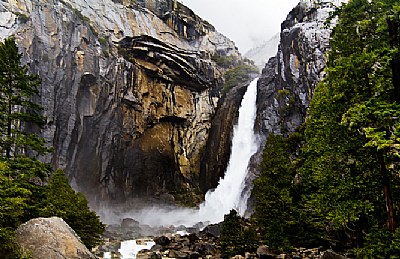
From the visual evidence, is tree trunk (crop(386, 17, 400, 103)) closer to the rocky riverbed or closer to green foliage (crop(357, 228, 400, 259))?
green foliage (crop(357, 228, 400, 259))

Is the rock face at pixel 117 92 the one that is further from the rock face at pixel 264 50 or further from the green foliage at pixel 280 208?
the rock face at pixel 264 50

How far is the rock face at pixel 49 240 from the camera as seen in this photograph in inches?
411

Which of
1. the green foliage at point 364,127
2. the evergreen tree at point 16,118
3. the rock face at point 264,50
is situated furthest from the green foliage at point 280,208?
the rock face at point 264,50

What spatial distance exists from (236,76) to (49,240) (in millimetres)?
47536

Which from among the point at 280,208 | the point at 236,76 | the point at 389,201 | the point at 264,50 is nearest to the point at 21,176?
the point at 389,201

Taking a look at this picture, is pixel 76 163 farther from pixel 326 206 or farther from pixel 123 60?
pixel 326 206

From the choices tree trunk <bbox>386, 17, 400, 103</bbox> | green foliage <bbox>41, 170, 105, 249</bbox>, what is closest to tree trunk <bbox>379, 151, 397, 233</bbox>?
tree trunk <bbox>386, 17, 400, 103</bbox>

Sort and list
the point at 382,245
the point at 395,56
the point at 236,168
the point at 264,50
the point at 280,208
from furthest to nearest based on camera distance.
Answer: the point at 264,50 < the point at 236,168 < the point at 280,208 < the point at 395,56 < the point at 382,245

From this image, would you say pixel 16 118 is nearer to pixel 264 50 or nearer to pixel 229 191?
pixel 229 191

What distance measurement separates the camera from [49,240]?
10.8 m

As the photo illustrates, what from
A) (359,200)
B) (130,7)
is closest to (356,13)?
(359,200)

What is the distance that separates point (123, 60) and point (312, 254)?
3591 cm

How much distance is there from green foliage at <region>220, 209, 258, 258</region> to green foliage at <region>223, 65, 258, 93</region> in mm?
35432

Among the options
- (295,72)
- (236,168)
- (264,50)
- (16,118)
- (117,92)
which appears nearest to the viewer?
(16,118)
